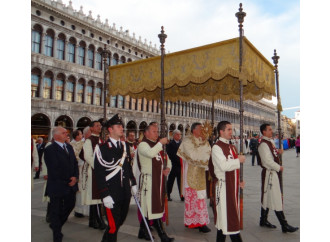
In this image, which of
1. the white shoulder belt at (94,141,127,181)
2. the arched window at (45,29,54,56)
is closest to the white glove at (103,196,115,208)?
the white shoulder belt at (94,141,127,181)

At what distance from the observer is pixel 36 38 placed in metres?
22.0

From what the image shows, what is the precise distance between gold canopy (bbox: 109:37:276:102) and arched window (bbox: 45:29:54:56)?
1862 centimetres

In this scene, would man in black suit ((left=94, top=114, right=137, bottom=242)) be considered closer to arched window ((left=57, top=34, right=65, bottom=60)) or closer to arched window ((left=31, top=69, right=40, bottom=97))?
arched window ((left=31, top=69, right=40, bottom=97))

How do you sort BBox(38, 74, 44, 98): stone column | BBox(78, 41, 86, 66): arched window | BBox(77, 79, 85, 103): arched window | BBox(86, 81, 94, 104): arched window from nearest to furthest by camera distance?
1. BBox(38, 74, 44, 98): stone column
2. BBox(77, 79, 85, 103): arched window
3. BBox(78, 41, 86, 66): arched window
4. BBox(86, 81, 94, 104): arched window

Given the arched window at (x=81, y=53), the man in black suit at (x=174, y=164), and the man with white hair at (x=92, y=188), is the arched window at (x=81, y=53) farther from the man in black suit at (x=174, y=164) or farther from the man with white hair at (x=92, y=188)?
the man with white hair at (x=92, y=188)

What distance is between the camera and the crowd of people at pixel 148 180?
3.52 metres

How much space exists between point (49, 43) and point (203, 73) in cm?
2183

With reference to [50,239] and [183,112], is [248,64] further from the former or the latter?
[183,112]

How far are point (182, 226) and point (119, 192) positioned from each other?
208 cm

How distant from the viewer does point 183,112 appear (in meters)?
39.8

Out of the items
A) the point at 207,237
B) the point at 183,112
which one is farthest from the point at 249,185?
the point at 183,112

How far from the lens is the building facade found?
22000 mm

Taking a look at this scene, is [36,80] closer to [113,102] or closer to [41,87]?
[41,87]

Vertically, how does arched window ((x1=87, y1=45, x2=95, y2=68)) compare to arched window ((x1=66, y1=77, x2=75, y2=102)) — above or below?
above
